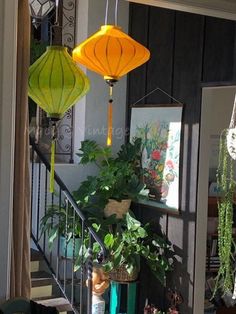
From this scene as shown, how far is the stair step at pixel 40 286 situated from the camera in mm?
4652

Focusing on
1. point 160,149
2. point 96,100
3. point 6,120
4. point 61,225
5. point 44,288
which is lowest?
point 44,288

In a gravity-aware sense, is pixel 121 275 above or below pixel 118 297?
above

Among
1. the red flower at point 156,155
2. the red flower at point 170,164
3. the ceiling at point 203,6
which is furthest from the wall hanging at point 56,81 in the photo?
the red flower at point 156,155

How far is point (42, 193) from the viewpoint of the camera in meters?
5.21

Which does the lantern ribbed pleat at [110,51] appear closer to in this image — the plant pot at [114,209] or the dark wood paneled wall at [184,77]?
the dark wood paneled wall at [184,77]

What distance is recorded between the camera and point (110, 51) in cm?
263

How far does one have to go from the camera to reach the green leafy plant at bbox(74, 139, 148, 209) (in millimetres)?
5020

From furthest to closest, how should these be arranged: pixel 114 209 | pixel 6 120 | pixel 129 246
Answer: pixel 114 209 → pixel 129 246 → pixel 6 120

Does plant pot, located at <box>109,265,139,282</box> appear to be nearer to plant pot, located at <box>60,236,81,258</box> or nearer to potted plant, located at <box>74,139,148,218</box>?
plant pot, located at <box>60,236,81,258</box>

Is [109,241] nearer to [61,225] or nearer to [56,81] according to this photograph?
[61,225]

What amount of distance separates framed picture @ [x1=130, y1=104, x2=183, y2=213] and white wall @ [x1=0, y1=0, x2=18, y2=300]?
2504 millimetres

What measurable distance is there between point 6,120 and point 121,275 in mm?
2716

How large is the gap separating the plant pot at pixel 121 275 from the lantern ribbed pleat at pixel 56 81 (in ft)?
8.17

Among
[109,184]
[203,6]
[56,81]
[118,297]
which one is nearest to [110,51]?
[56,81]
